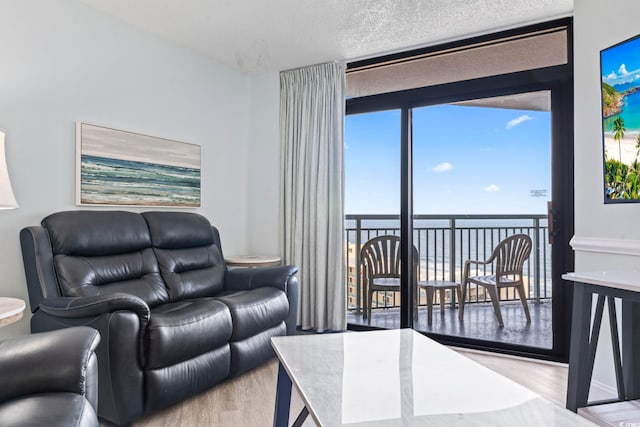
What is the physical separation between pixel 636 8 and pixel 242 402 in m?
2.89

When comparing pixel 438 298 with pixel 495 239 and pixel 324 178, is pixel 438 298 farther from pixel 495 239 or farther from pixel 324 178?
pixel 324 178

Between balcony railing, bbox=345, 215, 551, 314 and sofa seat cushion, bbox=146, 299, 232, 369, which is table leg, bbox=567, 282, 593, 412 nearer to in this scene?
balcony railing, bbox=345, 215, 551, 314

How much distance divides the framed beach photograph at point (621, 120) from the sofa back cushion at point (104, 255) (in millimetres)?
2737

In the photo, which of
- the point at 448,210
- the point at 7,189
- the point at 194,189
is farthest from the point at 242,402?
→ the point at 448,210

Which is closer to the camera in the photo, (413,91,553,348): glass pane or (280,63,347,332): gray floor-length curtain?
(413,91,553,348): glass pane

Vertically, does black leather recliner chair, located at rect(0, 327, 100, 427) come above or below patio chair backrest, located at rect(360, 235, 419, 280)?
below

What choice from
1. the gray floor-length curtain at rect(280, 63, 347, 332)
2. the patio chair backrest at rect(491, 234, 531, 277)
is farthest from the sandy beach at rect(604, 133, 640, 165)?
the gray floor-length curtain at rect(280, 63, 347, 332)

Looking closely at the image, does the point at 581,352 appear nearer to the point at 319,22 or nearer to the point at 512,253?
the point at 512,253

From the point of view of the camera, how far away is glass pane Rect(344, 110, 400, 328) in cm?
344

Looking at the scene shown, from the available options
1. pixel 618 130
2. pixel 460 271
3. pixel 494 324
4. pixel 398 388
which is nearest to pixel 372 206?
pixel 460 271

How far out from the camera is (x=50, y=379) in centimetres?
124

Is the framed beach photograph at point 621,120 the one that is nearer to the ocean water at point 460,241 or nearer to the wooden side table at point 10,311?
the ocean water at point 460,241

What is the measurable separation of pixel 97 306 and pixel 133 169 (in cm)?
135

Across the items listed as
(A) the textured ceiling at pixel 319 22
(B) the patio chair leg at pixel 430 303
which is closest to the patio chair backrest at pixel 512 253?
(B) the patio chair leg at pixel 430 303
